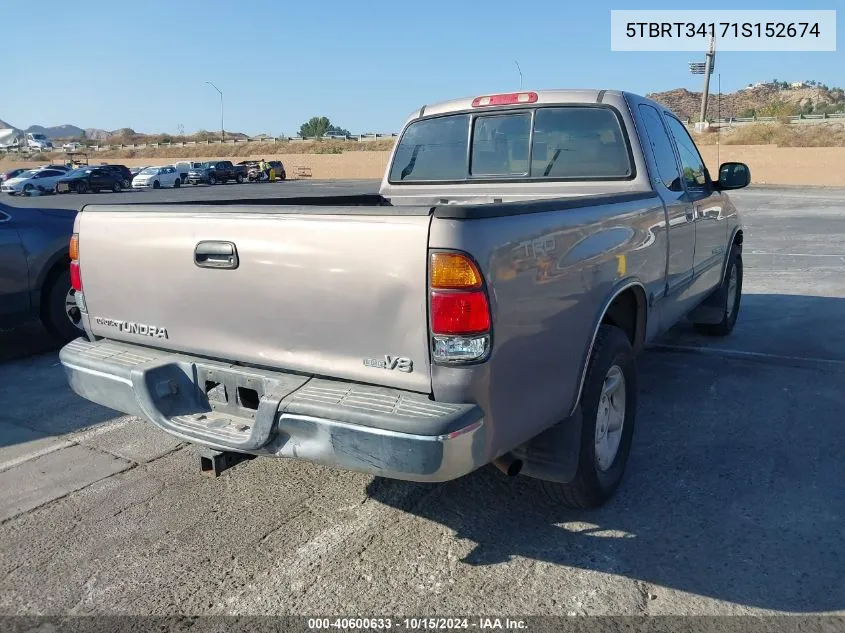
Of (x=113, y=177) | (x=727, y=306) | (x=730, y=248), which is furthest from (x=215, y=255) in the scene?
(x=113, y=177)

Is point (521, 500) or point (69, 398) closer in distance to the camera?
point (521, 500)

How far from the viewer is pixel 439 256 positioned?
8.09 feet

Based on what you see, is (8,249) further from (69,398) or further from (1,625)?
(1,625)

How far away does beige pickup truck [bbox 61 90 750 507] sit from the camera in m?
2.51

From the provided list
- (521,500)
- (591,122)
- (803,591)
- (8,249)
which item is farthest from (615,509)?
(8,249)

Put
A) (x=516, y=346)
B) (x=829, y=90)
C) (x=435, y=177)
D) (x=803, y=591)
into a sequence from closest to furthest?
(x=516, y=346) < (x=803, y=591) < (x=435, y=177) < (x=829, y=90)

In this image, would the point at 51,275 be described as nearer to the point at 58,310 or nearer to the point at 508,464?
the point at 58,310

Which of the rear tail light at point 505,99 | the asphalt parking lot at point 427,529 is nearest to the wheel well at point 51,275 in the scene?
the asphalt parking lot at point 427,529

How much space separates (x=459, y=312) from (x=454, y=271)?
0.14 m

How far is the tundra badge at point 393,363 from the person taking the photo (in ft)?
8.52

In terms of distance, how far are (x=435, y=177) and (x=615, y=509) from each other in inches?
105

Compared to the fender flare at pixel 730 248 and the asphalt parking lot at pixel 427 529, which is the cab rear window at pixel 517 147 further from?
the fender flare at pixel 730 248

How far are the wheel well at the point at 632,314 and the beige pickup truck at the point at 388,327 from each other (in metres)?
0.01

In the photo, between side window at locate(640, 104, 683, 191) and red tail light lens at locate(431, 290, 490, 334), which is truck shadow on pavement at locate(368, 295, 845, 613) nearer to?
red tail light lens at locate(431, 290, 490, 334)
